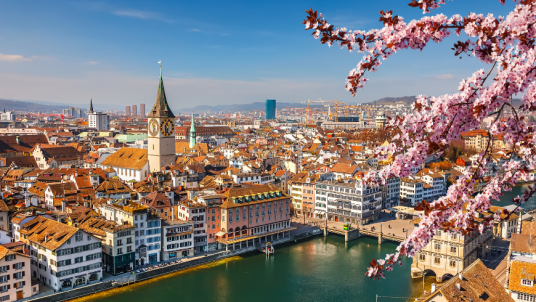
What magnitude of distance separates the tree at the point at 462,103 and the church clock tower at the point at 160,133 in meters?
32.7

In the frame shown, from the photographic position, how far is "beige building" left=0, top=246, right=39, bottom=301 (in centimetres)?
1641

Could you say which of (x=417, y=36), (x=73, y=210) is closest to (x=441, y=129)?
(x=417, y=36)

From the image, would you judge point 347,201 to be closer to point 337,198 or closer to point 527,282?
point 337,198

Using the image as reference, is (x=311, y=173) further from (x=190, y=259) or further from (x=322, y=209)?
(x=190, y=259)

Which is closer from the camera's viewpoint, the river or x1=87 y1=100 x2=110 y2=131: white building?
the river

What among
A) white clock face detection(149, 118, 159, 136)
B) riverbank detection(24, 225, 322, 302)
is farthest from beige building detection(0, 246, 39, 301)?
white clock face detection(149, 118, 159, 136)

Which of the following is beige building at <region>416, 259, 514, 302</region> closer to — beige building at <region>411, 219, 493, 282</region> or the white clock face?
beige building at <region>411, 219, 493, 282</region>

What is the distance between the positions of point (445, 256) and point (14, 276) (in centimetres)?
1788

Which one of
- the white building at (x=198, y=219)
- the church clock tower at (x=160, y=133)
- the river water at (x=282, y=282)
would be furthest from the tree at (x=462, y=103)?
the church clock tower at (x=160, y=133)

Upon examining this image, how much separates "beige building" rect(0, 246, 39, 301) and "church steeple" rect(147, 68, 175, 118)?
62.8 feet

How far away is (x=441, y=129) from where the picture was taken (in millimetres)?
3184

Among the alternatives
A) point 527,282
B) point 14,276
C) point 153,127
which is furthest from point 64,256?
point 153,127

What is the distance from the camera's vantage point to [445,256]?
19859 mm

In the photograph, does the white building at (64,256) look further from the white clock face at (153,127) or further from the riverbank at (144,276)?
the white clock face at (153,127)
